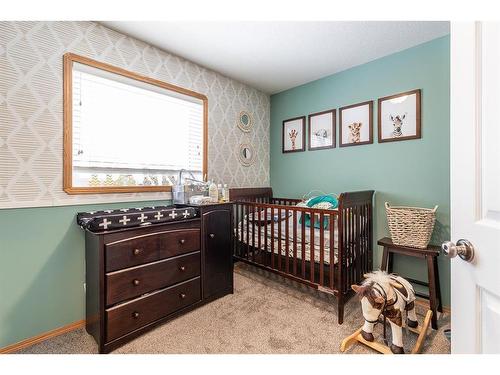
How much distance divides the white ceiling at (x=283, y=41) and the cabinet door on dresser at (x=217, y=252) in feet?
5.03

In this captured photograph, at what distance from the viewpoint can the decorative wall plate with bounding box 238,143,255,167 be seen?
9.69ft

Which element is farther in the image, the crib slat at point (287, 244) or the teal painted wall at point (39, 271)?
the crib slat at point (287, 244)

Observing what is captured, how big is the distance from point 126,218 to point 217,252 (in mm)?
869

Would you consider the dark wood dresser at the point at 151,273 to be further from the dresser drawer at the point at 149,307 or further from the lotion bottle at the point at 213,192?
the lotion bottle at the point at 213,192

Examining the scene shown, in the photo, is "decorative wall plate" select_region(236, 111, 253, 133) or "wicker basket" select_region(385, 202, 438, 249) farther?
"decorative wall plate" select_region(236, 111, 253, 133)

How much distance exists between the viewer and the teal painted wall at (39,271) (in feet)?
4.66

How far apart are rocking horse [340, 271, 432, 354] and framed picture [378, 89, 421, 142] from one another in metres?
1.43

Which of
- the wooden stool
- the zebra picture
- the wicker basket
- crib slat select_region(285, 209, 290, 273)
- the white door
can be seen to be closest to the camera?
the white door

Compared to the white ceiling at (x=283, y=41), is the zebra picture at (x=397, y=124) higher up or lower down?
lower down

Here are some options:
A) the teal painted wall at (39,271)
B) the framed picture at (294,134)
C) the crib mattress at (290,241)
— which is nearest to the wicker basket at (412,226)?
the crib mattress at (290,241)

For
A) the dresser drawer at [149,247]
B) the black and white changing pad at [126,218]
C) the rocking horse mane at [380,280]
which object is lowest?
the rocking horse mane at [380,280]

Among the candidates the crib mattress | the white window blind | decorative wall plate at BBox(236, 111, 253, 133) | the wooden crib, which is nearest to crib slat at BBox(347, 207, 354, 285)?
the wooden crib

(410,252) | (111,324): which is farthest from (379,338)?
(111,324)

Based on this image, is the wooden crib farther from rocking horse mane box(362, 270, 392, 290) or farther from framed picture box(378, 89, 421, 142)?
framed picture box(378, 89, 421, 142)
